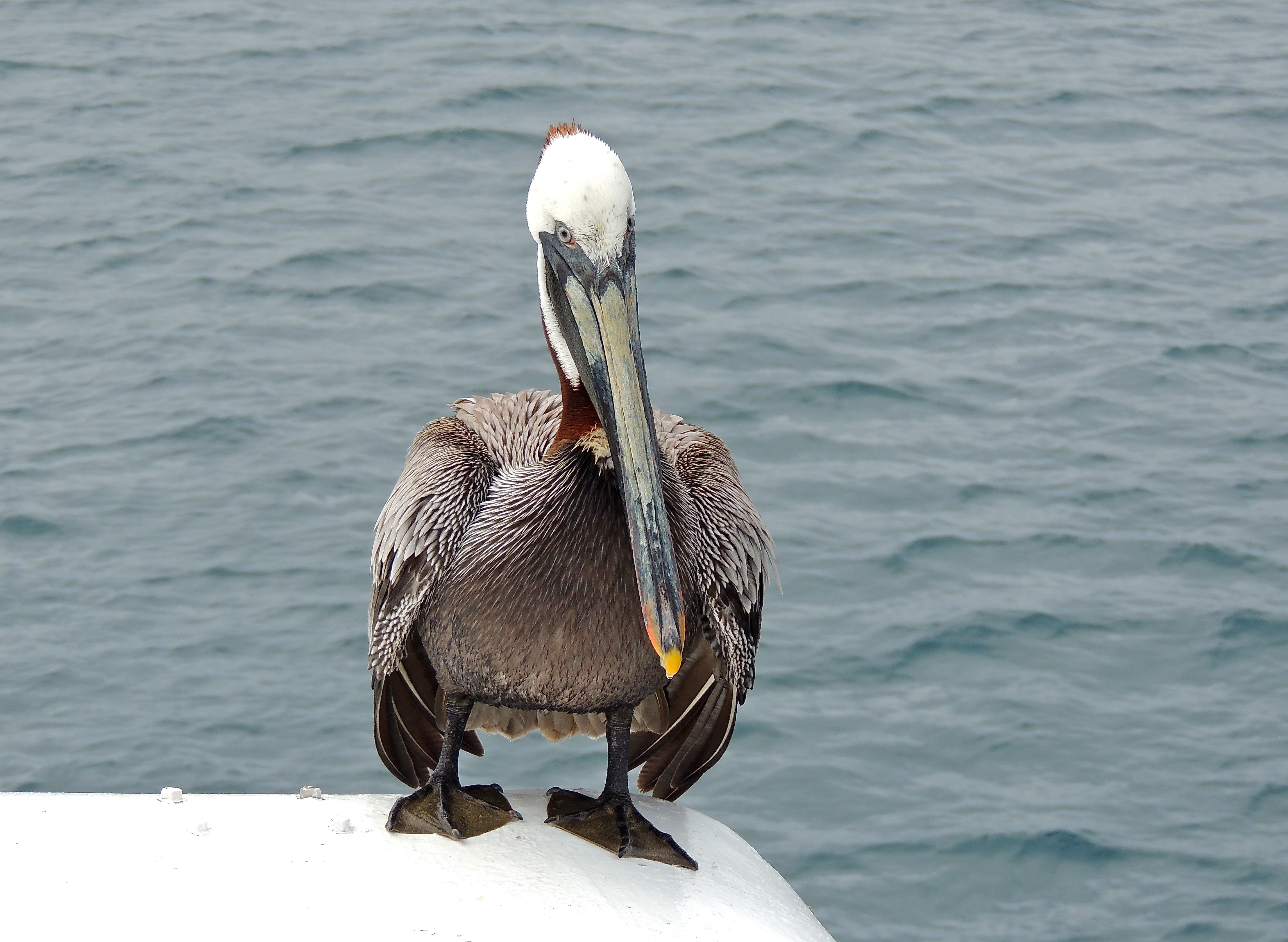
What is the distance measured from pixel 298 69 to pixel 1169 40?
24.8 feet

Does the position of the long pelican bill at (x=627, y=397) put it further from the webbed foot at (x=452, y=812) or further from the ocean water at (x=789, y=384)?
the ocean water at (x=789, y=384)

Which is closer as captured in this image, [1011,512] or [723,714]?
[723,714]

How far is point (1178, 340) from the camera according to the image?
10125 millimetres

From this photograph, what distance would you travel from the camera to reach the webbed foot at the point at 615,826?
3922 millimetres

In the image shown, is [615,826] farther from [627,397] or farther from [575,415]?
[627,397]

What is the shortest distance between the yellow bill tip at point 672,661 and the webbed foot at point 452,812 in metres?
0.72

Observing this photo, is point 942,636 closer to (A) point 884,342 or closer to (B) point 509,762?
(B) point 509,762

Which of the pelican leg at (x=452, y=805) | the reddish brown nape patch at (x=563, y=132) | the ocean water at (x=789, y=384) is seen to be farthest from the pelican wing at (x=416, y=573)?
the ocean water at (x=789, y=384)

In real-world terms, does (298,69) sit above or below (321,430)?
above

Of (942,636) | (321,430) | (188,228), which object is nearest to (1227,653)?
(942,636)

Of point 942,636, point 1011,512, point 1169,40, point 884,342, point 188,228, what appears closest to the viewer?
point 942,636

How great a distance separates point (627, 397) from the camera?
142 inches

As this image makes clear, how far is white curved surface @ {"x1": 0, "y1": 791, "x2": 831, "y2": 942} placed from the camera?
3.24 m

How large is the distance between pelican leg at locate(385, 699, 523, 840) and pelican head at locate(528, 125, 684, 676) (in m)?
0.67
